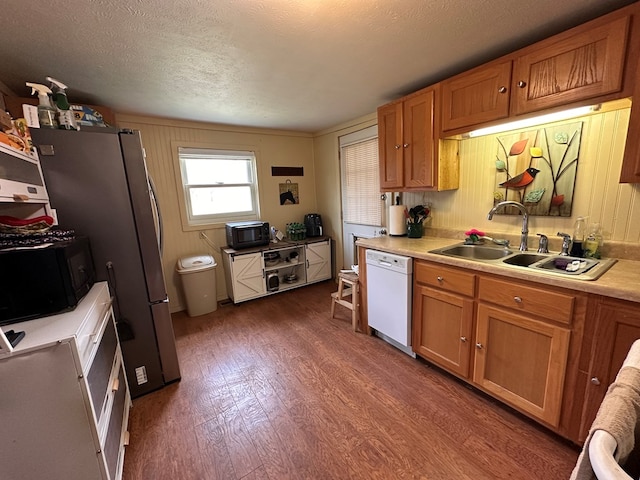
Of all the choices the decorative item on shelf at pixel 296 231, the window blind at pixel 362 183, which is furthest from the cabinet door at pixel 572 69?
the decorative item on shelf at pixel 296 231

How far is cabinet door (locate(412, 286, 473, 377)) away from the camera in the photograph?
1.79 meters

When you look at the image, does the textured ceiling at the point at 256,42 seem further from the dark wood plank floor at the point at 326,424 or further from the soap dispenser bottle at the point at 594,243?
the dark wood plank floor at the point at 326,424

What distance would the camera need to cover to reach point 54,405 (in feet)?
3.24

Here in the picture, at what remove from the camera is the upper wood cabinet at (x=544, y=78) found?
1.31m

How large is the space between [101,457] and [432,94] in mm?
2870

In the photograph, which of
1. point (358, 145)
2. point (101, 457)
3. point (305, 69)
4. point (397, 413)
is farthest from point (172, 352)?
point (358, 145)

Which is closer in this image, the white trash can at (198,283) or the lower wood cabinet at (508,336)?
the lower wood cabinet at (508,336)

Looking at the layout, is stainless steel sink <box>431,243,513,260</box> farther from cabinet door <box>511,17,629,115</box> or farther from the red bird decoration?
cabinet door <box>511,17,629,115</box>

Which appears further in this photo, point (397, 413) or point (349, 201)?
point (349, 201)

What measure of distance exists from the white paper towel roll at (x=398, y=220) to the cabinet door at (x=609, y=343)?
1594 mm

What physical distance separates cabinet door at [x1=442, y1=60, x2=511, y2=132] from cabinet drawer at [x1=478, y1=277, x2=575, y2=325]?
1.09 meters

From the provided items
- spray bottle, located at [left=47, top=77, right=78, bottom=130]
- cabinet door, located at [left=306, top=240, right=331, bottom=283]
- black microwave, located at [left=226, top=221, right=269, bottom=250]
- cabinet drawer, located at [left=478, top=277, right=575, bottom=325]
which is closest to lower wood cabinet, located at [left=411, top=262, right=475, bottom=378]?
cabinet drawer, located at [left=478, top=277, right=575, bottom=325]

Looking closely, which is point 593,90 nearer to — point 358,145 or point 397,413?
point 397,413

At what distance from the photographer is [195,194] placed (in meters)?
3.41
